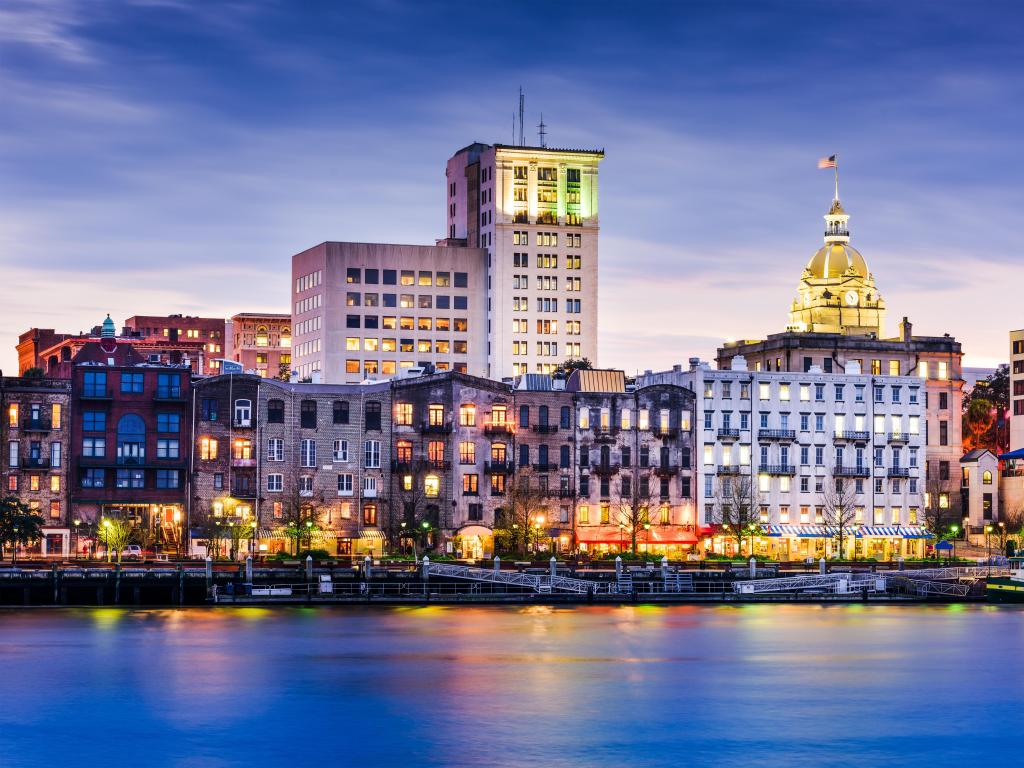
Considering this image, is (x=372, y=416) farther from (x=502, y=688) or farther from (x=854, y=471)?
(x=502, y=688)

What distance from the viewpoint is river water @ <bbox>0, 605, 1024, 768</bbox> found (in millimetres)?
78562

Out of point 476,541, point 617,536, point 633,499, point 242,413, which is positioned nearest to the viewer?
point 242,413

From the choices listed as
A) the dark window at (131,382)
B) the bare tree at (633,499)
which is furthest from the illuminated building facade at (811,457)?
the dark window at (131,382)

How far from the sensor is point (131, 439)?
154375 mm

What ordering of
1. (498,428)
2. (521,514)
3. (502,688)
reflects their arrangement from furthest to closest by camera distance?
(498,428) → (521,514) → (502,688)

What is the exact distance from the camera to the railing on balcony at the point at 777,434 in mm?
175625

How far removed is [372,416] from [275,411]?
8706mm

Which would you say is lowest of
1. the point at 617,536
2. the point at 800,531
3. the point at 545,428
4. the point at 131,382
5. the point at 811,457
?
the point at 617,536

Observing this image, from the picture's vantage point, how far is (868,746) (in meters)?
80.1

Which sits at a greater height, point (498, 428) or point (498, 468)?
point (498, 428)

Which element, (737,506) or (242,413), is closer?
(242,413)

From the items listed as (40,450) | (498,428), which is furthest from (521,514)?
(40,450)

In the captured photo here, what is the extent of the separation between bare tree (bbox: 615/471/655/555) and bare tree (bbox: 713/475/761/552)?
705cm

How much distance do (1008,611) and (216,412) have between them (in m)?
67.7
